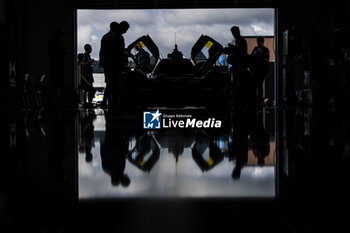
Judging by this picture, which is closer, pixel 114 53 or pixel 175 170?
pixel 175 170

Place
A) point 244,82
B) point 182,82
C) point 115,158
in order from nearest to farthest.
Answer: point 115,158, point 182,82, point 244,82

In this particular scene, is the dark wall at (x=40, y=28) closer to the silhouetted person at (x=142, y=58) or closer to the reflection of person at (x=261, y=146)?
the silhouetted person at (x=142, y=58)

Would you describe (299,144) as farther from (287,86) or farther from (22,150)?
(287,86)

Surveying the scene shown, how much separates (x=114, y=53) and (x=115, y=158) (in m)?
6.64

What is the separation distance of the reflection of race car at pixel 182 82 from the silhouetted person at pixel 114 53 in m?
0.26

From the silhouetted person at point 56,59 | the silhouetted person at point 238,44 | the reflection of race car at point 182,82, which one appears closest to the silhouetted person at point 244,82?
the silhouetted person at point 238,44

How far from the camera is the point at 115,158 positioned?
1.84 meters

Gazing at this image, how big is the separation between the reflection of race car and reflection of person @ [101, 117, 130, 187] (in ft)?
16.2

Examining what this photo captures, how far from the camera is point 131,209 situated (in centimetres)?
93

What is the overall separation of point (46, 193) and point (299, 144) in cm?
161

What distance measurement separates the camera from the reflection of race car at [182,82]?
775cm

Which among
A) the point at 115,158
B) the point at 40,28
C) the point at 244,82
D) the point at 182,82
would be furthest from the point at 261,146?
the point at 40,28

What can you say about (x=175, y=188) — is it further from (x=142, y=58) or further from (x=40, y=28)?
(x=40, y=28)

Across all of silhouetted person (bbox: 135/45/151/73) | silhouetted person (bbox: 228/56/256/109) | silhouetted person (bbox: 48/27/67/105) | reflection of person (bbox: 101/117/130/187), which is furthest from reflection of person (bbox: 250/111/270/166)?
silhouetted person (bbox: 48/27/67/105)
